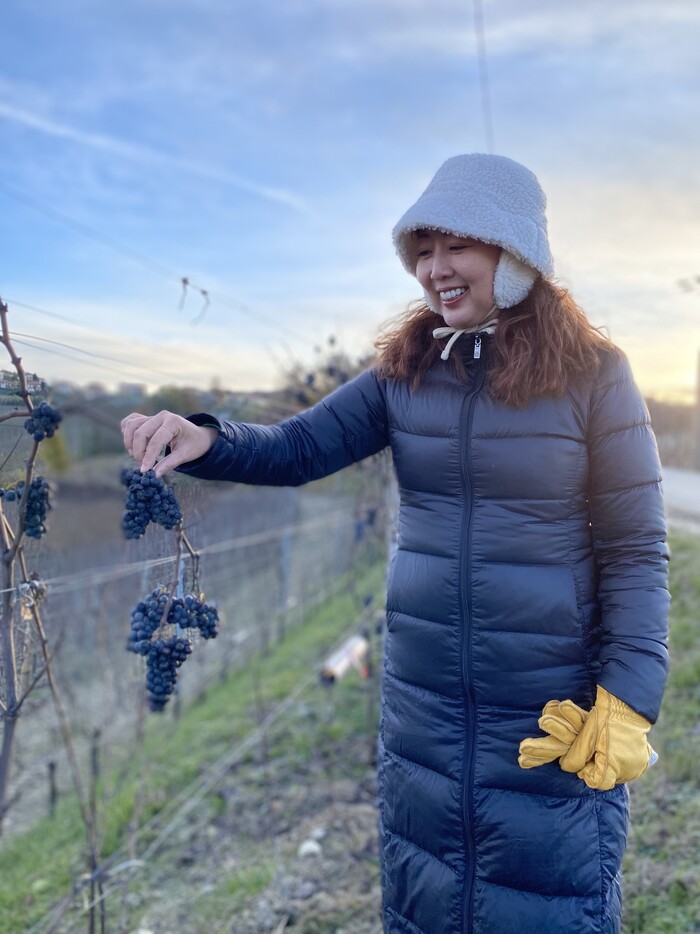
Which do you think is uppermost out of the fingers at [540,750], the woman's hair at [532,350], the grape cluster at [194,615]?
the woman's hair at [532,350]

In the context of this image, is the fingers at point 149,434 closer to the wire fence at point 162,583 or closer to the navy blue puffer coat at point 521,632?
the navy blue puffer coat at point 521,632

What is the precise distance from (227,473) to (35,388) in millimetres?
435

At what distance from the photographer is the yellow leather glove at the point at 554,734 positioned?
55.8 inches

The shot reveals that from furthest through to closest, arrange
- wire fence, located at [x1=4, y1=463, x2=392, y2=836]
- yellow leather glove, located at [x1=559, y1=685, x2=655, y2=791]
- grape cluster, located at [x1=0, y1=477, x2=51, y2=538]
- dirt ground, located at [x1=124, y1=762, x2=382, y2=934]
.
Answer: wire fence, located at [x1=4, y1=463, x2=392, y2=836] < dirt ground, located at [x1=124, y1=762, x2=382, y2=934] < grape cluster, located at [x1=0, y1=477, x2=51, y2=538] < yellow leather glove, located at [x1=559, y1=685, x2=655, y2=791]

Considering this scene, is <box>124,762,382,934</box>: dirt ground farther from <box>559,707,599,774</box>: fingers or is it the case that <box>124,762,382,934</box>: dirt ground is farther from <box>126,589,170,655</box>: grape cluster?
<box>126,589,170,655</box>: grape cluster

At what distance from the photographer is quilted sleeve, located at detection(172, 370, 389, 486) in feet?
5.22

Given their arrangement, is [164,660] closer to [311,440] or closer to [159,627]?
[159,627]

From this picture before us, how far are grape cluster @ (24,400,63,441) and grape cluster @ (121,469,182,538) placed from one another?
0.61 ft

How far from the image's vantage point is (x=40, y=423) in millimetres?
1503

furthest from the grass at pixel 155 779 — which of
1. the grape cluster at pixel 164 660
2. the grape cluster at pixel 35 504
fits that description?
the grape cluster at pixel 35 504

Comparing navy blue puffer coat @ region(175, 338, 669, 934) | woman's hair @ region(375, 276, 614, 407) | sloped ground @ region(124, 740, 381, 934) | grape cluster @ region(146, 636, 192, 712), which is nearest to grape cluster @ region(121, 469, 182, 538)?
navy blue puffer coat @ region(175, 338, 669, 934)

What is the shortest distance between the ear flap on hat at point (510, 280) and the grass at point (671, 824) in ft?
5.82

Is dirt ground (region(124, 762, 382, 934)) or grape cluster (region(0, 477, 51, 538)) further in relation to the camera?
dirt ground (region(124, 762, 382, 934))

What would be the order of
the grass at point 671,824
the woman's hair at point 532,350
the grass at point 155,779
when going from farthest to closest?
1. the grass at point 155,779
2. the grass at point 671,824
3. the woman's hair at point 532,350
